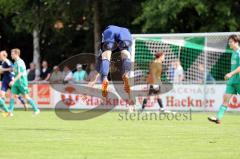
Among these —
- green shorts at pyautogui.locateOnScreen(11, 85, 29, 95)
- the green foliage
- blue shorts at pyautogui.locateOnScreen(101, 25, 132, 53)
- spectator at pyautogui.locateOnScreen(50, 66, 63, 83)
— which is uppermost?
the green foliage

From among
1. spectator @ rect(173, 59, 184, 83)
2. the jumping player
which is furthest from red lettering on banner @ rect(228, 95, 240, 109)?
the jumping player

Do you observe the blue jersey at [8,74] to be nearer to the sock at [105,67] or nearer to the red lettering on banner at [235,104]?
the red lettering on banner at [235,104]

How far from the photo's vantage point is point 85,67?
30.5 metres

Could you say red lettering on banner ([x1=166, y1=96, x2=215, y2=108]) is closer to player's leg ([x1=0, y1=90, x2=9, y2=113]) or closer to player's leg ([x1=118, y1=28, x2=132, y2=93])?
player's leg ([x1=0, y1=90, x2=9, y2=113])

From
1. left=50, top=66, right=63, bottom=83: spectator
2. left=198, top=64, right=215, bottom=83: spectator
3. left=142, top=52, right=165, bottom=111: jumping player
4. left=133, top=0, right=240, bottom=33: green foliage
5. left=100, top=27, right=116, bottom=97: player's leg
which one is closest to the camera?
left=100, top=27, right=116, bottom=97: player's leg

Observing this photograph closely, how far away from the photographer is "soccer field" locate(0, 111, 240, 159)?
33.8ft

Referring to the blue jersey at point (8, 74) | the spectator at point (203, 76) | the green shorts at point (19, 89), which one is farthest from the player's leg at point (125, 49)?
the spectator at point (203, 76)

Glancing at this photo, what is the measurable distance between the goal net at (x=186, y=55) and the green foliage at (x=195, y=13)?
1.66 m

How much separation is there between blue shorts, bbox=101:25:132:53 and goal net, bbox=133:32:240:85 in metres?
9.62

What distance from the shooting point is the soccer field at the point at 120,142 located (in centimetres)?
1031

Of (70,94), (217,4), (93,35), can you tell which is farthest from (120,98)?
(93,35)

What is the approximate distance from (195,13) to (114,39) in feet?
59.0

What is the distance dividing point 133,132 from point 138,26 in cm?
2019

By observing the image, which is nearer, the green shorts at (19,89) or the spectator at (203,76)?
the green shorts at (19,89)
